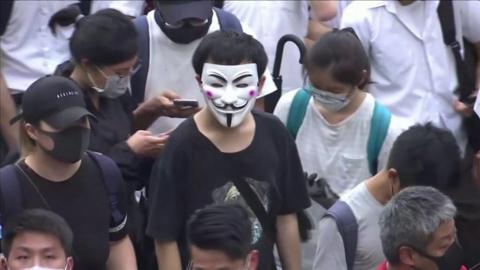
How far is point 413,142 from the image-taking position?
551 centimetres

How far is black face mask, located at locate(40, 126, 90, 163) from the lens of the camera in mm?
5422

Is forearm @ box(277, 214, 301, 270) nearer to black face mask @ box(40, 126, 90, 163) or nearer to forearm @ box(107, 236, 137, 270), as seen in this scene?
forearm @ box(107, 236, 137, 270)

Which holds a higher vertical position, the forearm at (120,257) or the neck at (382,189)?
the neck at (382,189)

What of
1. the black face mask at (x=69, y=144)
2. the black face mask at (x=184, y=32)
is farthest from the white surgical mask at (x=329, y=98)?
the black face mask at (x=69, y=144)

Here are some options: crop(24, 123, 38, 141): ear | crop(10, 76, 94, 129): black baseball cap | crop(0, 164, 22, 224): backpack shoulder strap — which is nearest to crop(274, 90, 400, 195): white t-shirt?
crop(10, 76, 94, 129): black baseball cap

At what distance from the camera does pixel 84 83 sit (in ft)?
20.1

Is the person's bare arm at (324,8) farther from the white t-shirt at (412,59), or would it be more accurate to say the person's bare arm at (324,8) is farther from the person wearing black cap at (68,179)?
the person wearing black cap at (68,179)

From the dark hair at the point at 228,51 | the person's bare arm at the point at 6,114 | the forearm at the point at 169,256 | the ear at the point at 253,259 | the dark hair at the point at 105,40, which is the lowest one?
the person's bare arm at the point at 6,114

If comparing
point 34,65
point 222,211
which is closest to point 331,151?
point 222,211

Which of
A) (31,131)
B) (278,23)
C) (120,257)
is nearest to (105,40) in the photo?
(31,131)

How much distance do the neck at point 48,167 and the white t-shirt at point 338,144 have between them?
128 cm

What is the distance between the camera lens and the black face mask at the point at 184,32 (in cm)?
652

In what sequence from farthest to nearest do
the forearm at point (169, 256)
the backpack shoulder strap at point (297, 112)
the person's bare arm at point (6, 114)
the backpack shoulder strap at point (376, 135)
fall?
the person's bare arm at point (6, 114) < the backpack shoulder strap at point (297, 112) < the backpack shoulder strap at point (376, 135) < the forearm at point (169, 256)

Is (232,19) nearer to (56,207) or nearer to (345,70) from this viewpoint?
(345,70)
